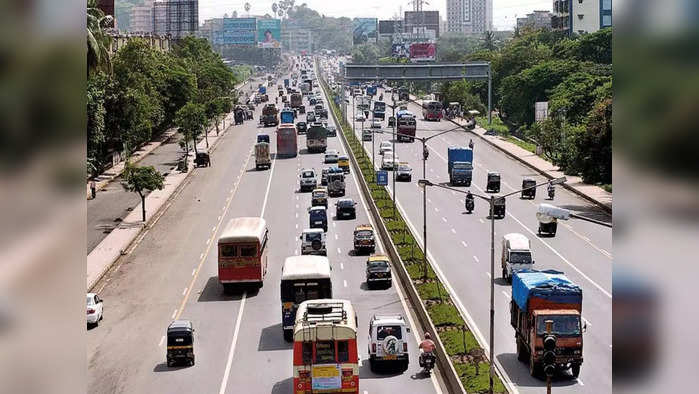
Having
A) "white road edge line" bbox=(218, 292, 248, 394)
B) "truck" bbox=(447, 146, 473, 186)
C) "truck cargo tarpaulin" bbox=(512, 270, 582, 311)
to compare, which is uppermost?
"truck" bbox=(447, 146, 473, 186)

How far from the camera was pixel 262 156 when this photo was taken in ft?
404

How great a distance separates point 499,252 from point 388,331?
29569mm

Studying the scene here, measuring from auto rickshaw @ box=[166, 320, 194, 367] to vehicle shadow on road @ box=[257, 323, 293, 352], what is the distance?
13.4ft

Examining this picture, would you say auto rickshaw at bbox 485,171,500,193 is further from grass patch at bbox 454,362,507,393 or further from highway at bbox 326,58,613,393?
grass patch at bbox 454,362,507,393

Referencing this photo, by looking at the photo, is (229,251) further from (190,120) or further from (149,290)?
(190,120)

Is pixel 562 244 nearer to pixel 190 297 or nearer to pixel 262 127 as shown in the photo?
pixel 190 297

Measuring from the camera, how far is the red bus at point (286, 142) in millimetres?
134250

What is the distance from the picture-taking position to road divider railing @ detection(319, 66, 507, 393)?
39688 millimetres

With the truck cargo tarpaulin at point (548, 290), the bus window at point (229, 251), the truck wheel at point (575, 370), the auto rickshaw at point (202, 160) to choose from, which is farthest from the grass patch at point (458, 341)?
the auto rickshaw at point (202, 160)

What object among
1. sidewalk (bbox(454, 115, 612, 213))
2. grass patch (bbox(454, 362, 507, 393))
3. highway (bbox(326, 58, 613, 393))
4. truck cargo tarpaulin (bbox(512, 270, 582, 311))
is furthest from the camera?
sidewalk (bbox(454, 115, 612, 213))

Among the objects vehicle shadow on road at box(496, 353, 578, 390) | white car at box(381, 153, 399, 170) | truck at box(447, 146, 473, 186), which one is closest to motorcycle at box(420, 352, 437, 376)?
vehicle shadow on road at box(496, 353, 578, 390)

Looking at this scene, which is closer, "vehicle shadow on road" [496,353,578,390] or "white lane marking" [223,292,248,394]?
"vehicle shadow on road" [496,353,578,390]
